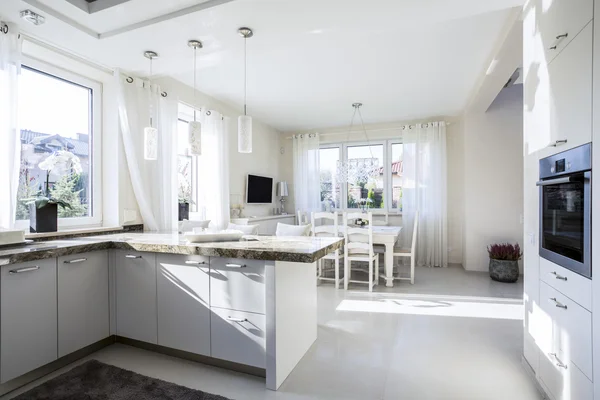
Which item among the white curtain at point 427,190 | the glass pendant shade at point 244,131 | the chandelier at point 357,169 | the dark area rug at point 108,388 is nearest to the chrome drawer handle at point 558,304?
the dark area rug at point 108,388

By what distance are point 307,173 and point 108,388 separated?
493cm

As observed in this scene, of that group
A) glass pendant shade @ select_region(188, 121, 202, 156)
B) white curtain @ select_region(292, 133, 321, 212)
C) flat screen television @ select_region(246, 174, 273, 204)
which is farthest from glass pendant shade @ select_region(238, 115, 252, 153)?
white curtain @ select_region(292, 133, 321, 212)

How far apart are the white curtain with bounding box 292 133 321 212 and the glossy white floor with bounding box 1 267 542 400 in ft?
9.76


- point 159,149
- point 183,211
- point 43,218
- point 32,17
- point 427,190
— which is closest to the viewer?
point 32,17

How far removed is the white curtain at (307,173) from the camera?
6344 mm

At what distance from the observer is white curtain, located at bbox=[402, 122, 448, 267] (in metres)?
5.55

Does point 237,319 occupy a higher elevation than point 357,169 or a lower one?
lower

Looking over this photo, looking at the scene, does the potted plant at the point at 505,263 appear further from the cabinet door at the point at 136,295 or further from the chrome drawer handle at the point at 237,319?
the cabinet door at the point at 136,295

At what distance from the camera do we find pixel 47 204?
8.63 feet

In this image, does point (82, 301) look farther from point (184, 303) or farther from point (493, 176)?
point (493, 176)

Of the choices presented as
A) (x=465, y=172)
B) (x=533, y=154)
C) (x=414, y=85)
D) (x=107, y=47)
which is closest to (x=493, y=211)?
(x=465, y=172)

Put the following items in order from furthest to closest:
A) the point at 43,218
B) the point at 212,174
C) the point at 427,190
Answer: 1. the point at 427,190
2. the point at 212,174
3. the point at 43,218

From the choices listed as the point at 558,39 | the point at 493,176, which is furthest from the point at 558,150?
the point at 493,176

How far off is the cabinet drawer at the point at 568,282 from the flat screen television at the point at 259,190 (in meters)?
4.27
